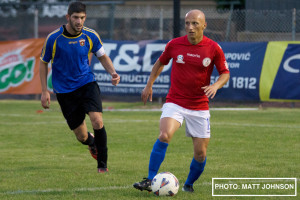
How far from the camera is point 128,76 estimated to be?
1884cm

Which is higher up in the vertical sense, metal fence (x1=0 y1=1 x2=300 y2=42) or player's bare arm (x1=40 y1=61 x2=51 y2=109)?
metal fence (x1=0 y1=1 x2=300 y2=42)

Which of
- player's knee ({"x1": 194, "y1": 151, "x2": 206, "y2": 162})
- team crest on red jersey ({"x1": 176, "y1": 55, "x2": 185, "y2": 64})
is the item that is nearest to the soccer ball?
A: player's knee ({"x1": 194, "y1": 151, "x2": 206, "y2": 162})

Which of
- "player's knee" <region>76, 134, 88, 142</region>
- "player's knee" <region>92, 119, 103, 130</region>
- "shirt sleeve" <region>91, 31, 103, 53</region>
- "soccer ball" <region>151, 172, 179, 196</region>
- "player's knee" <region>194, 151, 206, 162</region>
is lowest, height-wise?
"soccer ball" <region>151, 172, 179, 196</region>

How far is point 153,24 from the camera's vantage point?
2403 cm

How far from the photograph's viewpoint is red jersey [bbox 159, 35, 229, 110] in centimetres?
732

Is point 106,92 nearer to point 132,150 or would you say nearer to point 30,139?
point 30,139

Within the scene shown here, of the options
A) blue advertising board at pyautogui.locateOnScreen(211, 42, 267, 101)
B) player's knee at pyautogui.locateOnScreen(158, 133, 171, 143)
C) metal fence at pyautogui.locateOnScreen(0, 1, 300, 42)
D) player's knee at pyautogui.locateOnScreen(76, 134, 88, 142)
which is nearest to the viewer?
player's knee at pyautogui.locateOnScreen(158, 133, 171, 143)

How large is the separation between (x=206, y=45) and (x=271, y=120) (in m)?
8.16

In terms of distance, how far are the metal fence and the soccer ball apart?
1153cm

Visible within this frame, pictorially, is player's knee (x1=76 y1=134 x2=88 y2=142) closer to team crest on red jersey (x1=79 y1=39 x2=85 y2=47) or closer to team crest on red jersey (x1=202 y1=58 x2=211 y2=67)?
team crest on red jersey (x1=79 y1=39 x2=85 y2=47)

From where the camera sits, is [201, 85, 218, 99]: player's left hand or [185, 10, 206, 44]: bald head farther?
[185, 10, 206, 44]: bald head

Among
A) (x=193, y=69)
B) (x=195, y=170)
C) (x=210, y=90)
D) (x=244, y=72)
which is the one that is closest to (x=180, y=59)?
(x=193, y=69)

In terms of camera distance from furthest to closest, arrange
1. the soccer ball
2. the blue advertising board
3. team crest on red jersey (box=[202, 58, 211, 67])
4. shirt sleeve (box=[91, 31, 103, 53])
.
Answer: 1. the blue advertising board
2. shirt sleeve (box=[91, 31, 103, 53])
3. team crest on red jersey (box=[202, 58, 211, 67])
4. the soccer ball

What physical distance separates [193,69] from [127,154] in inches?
133
